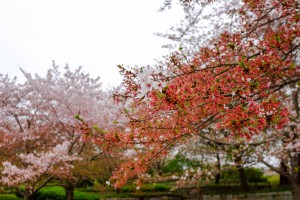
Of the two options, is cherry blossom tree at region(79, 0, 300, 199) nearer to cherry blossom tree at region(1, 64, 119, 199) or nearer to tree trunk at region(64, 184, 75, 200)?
cherry blossom tree at region(1, 64, 119, 199)

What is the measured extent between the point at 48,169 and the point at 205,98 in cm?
656

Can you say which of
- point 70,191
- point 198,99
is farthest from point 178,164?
point 198,99

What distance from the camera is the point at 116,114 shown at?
1038cm

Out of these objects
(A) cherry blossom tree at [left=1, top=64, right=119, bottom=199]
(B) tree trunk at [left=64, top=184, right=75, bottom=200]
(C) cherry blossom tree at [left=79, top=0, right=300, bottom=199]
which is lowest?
(B) tree trunk at [left=64, top=184, right=75, bottom=200]

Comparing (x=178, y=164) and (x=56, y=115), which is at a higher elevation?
(x=56, y=115)

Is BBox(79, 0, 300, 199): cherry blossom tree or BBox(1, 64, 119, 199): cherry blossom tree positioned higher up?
BBox(1, 64, 119, 199): cherry blossom tree

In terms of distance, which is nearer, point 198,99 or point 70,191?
point 198,99

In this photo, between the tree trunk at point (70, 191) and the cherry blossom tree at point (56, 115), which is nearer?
the cherry blossom tree at point (56, 115)

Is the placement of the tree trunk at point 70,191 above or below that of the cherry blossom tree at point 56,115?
below

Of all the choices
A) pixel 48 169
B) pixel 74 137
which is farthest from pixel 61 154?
pixel 74 137

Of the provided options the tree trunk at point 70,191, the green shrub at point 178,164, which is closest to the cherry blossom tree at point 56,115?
the tree trunk at point 70,191

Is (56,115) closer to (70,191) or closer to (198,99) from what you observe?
(70,191)

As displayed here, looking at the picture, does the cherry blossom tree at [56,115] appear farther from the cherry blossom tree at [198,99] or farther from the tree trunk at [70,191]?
the cherry blossom tree at [198,99]

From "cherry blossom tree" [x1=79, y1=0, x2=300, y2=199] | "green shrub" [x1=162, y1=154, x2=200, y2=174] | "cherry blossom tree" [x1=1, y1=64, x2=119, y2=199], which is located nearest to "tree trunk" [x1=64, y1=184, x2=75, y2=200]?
"cherry blossom tree" [x1=1, y1=64, x2=119, y2=199]
